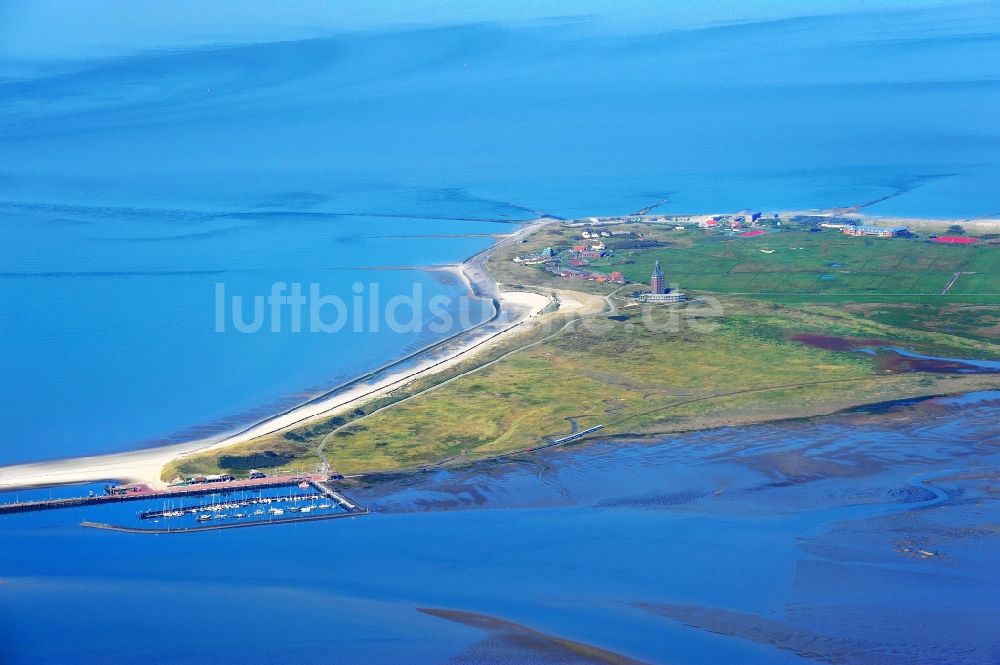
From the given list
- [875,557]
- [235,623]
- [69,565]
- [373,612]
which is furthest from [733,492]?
[69,565]

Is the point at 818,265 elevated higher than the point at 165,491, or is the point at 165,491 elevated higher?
the point at 818,265

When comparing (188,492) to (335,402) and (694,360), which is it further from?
(694,360)

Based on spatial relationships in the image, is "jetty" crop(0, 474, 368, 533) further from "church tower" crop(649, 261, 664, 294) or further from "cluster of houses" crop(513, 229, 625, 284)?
"cluster of houses" crop(513, 229, 625, 284)

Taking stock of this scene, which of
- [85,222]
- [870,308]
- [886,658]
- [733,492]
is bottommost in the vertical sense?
[886,658]

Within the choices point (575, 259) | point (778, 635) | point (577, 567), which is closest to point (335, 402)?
point (577, 567)

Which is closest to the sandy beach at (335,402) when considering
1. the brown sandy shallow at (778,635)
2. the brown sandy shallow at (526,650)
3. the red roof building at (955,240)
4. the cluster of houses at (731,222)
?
the brown sandy shallow at (526,650)

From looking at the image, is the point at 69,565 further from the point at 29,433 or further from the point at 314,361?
the point at 314,361
